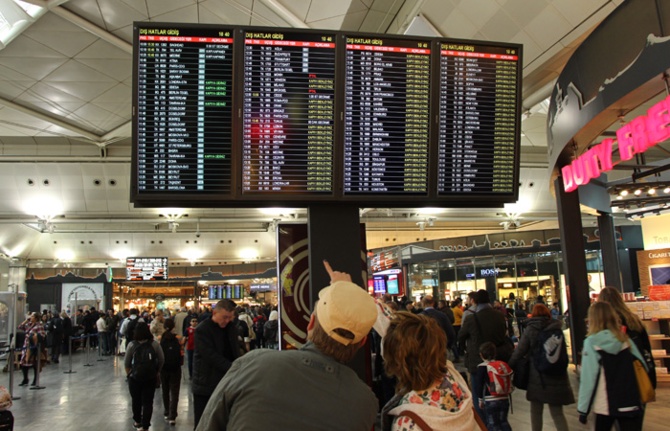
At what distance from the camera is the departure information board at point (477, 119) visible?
4.15 meters

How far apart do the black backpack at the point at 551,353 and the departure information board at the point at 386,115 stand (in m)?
1.90

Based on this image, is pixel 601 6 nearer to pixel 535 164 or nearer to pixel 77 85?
pixel 77 85

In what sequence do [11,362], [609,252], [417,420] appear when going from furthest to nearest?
1. [609,252]
2. [11,362]
3. [417,420]

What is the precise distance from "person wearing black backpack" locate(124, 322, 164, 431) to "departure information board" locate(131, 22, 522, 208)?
367 cm

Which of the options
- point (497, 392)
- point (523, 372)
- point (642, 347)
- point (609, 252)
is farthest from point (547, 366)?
point (609, 252)

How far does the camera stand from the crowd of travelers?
53.0 inches

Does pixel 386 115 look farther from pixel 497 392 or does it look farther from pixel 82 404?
pixel 82 404

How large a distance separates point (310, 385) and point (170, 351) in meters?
7.03

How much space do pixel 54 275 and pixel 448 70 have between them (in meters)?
32.2

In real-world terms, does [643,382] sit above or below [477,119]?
below

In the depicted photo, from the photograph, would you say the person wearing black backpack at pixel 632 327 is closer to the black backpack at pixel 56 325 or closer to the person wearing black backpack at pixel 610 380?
the person wearing black backpack at pixel 610 380

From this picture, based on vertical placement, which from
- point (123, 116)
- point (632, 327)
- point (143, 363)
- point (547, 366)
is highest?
point (123, 116)

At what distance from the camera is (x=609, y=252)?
1445 centimetres

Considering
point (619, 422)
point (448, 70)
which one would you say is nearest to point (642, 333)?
point (619, 422)
